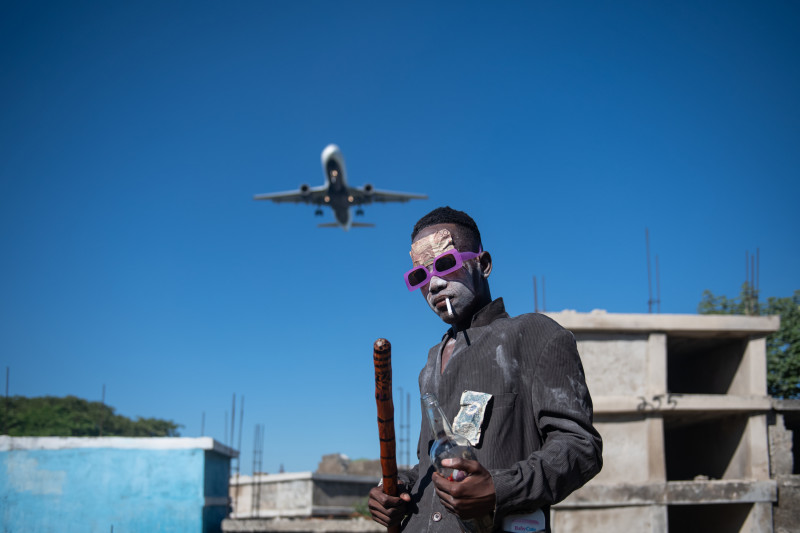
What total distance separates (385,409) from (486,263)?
917mm

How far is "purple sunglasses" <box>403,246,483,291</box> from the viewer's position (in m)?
2.99

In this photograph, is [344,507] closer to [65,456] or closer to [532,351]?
[65,456]

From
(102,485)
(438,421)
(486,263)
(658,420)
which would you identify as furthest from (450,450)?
(102,485)

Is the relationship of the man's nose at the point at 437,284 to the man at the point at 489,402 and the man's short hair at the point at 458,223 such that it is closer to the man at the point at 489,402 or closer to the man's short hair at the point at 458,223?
the man at the point at 489,402

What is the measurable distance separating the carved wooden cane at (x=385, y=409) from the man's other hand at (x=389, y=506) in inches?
1.2

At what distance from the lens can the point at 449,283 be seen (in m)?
3.05

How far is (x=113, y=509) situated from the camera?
15.7m

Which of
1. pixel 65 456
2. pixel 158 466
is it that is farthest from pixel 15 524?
pixel 158 466

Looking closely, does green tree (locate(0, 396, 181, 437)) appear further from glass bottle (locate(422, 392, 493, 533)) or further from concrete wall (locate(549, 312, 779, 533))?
glass bottle (locate(422, 392, 493, 533))

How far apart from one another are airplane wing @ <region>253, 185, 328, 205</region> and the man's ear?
39.7 meters

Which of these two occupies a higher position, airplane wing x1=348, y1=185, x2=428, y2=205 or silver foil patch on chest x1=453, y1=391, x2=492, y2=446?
airplane wing x1=348, y1=185, x2=428, y2=205

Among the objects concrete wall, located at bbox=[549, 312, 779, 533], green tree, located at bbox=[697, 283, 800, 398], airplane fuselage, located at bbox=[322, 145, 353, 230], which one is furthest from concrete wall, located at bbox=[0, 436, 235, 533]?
airplane fuselage, located at bbox=[322, 145, 353, 230]

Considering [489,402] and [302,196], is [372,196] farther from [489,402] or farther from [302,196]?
[489,402]

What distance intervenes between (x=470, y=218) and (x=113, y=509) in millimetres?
15166
